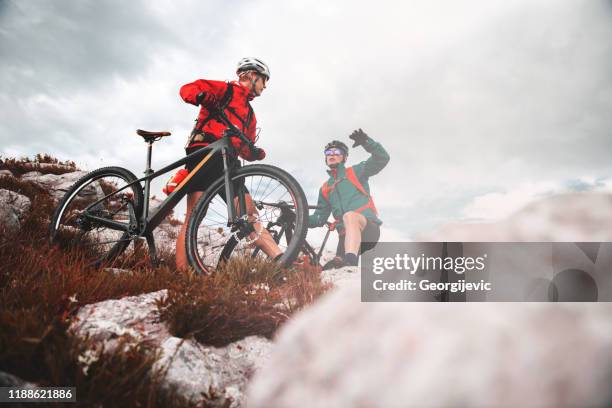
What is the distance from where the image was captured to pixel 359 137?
712 centimetres

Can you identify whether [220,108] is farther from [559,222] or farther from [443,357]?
[443,357]

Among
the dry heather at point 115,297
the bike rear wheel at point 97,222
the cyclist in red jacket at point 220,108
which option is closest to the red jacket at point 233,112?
the cyclist in red jacket at point 220,108

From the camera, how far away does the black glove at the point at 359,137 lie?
7.11 m

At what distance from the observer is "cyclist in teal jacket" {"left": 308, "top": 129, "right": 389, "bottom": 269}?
6.85 meters

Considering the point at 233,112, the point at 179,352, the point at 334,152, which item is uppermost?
the point at 334,152

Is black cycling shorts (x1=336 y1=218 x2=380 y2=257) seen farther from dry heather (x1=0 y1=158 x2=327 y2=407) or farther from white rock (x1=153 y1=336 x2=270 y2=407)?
white rock (x1=153 y1=336 x2=270 y2=407)

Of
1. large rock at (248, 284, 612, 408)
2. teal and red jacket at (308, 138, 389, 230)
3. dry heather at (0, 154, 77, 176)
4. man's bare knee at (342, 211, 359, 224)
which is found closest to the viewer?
large rock at (248, 284, 612, 408)

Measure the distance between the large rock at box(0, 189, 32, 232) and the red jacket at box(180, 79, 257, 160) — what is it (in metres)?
3.00

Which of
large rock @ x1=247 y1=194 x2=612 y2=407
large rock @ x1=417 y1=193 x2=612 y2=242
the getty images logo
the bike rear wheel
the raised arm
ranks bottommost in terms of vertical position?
large rock @ x1=247 y1=194 x2=612 y2=407

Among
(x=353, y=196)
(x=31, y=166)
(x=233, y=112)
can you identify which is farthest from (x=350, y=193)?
(x=31, y=166)

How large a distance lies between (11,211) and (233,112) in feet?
12.9

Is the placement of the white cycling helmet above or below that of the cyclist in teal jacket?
above

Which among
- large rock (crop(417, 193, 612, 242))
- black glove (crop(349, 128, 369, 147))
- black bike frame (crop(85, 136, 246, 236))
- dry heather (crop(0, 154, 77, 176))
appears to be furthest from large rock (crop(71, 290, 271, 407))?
dry heather (crop(0, 154, 77, 176))

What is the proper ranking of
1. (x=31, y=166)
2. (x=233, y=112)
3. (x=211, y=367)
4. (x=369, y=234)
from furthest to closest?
(x=31, y=166), (x=369, y=234), (x=233, y=112), (x=211, y=367)
